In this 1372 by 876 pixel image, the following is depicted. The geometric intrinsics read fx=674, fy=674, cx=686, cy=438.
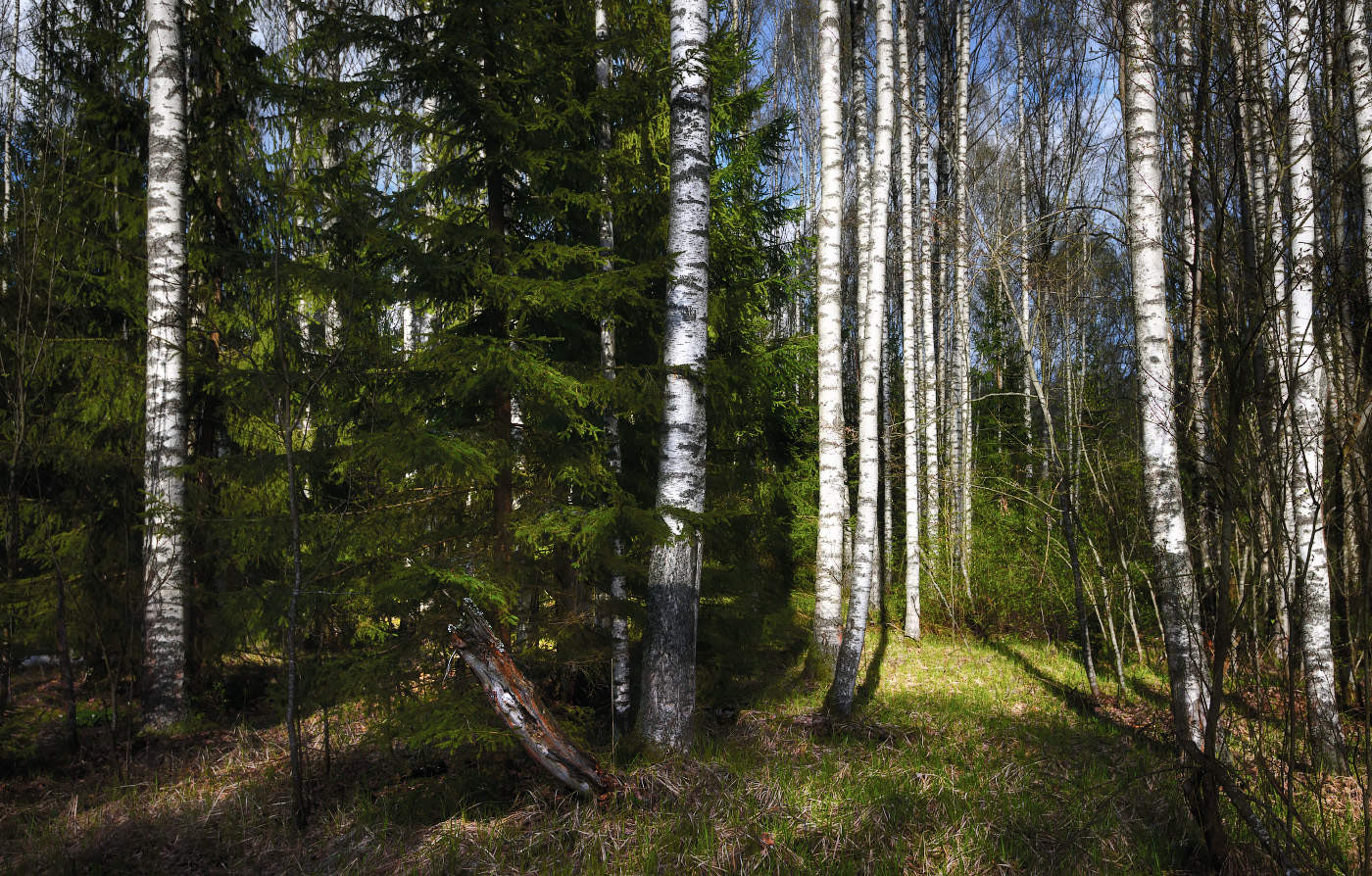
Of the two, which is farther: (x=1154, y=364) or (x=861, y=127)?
(x=861, y=127)

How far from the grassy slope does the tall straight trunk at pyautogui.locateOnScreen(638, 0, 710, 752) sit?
476mm

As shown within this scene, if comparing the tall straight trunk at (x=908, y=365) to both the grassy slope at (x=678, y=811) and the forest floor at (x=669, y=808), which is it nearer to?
the forest floor at (x=669, y=808)

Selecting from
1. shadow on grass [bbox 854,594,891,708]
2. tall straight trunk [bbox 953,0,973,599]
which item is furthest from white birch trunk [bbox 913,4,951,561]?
shadow on grass [bbox 854,594,891,708]

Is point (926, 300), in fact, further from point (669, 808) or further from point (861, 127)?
point (669, 808)

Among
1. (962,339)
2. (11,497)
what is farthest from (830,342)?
(11,497)

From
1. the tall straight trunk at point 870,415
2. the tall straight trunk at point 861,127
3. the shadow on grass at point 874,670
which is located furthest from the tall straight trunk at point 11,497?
the tall straight trunk at point 861,127

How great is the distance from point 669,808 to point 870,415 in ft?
14.5

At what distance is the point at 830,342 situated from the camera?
24.4 feet

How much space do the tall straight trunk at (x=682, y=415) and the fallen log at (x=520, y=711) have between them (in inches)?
26.9

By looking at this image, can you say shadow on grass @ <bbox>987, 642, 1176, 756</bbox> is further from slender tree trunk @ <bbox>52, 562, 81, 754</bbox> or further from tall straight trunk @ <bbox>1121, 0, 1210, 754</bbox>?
slender tree trunk @ <bbox>52, 562, 81, 754</bbox>

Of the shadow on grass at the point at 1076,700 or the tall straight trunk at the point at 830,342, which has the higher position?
the tall straight trunk at the point at 830,342

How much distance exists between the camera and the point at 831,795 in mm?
3979

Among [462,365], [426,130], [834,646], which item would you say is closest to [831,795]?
[462,365]

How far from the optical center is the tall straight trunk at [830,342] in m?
6.73
